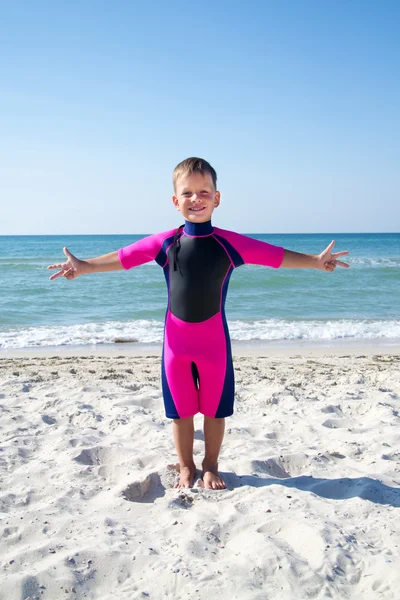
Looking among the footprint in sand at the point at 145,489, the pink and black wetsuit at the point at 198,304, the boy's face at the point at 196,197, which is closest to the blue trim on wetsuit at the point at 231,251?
the pink and black wetsuit at the point at 198,304

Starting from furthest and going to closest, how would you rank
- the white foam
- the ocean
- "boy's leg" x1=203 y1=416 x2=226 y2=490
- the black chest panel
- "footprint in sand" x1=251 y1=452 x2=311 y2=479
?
the ocean, the white foam, "footprint in sand" x1=251 y1=452 x2=311 y2=479, "boy's leg" x1=203 y1=416 x2=226 y2=490, the black chest panel

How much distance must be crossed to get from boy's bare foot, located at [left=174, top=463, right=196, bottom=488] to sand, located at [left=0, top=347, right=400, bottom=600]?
71mm

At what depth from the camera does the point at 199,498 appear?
3.01 m

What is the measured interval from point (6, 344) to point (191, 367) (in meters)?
7.16

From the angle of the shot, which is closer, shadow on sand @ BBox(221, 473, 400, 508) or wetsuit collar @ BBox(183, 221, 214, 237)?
shadow on sand @ BBox(221, 473, 400, 508)

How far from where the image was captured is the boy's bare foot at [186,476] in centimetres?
320

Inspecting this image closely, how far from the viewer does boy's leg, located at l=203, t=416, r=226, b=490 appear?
324cm

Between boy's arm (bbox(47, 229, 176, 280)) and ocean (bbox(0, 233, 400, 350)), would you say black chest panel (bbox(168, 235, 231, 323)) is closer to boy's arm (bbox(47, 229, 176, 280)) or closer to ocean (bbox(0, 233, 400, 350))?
boy's arm (bbox(47, 229, 176, 280))

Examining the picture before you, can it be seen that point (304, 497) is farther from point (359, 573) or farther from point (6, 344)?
point (6, 344)

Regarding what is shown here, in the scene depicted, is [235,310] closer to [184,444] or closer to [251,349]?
[251,349]

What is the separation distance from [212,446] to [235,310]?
1005 centimetres

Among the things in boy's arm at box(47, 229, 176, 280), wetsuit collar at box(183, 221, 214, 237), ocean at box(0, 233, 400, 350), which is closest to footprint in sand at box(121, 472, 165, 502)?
boy's arm at box(47, 229, 176, 280)

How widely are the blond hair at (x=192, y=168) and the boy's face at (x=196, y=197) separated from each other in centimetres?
2

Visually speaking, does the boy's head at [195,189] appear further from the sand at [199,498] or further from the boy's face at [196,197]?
the sand at [199,498]
